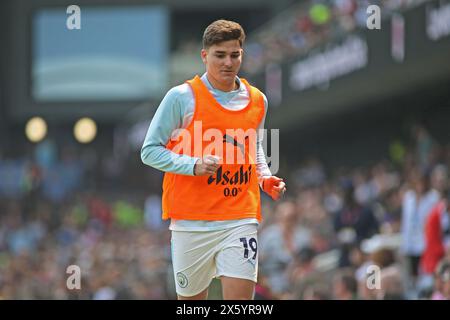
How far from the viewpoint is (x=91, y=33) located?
123ft

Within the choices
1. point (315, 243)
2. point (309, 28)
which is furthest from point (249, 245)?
point (309, 28)

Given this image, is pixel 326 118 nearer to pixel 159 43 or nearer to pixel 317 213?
pixel 317 213

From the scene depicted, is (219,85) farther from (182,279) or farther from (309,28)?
(309,28)

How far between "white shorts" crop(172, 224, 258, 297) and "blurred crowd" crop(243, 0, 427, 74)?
31.5ft

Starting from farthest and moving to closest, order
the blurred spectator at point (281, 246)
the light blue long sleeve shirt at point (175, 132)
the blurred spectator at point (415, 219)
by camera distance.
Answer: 1. the blurred spectator at point (281, 246)
2. the blurred spectator at point (415, 219)
3. the light blue long sleeve shirt at point (175, 132)

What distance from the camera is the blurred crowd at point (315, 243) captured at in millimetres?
11250

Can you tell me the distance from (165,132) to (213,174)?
0.37m

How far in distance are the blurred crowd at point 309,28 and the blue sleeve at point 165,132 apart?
9.57 metres

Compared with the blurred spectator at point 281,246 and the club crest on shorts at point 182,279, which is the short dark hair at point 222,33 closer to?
the club crest on shorts at point 182,279

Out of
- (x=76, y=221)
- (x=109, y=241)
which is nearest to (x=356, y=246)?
(x=109, y=241)

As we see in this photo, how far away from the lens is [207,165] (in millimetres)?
6547

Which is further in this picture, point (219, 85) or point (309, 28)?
point (309, 28)

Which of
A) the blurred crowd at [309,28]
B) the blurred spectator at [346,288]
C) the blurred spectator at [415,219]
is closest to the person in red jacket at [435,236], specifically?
the blurred spectator at [415,219]

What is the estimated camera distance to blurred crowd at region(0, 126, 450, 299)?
11250mm
